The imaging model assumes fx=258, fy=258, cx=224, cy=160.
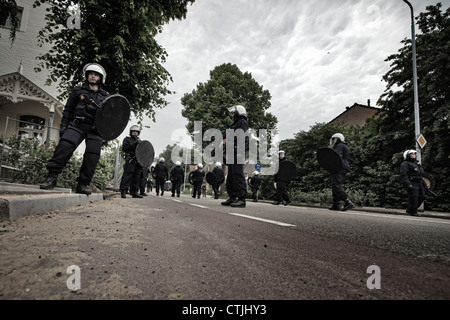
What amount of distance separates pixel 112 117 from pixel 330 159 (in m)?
5.53

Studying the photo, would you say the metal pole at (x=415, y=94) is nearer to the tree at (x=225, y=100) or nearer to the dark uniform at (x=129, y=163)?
the dark uniform at (x=129, y=163)

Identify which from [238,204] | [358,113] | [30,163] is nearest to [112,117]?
[238,204]

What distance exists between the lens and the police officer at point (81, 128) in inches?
156

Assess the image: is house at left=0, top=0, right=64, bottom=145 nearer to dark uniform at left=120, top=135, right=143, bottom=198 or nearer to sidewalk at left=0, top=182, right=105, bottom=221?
dark uniform at left=120, top=135, right=143, bottom=198

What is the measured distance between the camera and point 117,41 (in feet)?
24.6

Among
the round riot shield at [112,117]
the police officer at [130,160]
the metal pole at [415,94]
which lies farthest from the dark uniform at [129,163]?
the metal pole at [415,94]

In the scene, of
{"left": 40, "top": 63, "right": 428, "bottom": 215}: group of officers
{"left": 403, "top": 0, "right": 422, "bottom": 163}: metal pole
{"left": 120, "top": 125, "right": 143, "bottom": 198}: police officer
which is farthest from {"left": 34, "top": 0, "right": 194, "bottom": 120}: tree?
{"left": 403, "top": 0, "right": 422, "bottom": 163}: metal pole

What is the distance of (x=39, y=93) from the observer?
43.1 ft

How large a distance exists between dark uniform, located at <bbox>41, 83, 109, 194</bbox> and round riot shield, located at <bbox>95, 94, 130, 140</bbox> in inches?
8.8

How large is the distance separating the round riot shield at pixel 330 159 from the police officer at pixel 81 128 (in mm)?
5486

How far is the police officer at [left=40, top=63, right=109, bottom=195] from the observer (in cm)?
396
